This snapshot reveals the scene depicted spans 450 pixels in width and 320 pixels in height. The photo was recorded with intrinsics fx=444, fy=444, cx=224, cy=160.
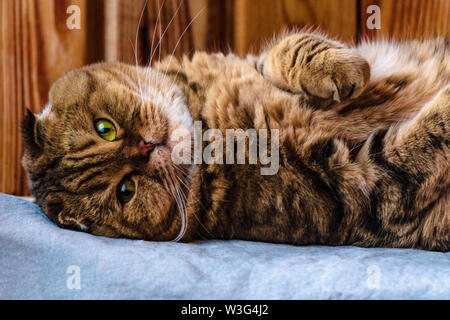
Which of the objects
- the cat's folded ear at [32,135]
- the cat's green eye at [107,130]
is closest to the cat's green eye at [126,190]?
the cat's green eye at [107,130]

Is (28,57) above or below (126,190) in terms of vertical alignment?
above

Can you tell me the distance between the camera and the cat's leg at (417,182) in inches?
41.4

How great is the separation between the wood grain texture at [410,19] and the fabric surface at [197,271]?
1095 millimetres

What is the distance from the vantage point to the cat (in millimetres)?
1077

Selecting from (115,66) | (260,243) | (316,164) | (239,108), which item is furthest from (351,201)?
(115,66)

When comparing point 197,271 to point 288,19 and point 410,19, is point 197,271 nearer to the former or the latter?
point 288,19

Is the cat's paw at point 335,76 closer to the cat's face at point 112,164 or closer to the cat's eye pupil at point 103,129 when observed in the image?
the cat's face at point 112,164

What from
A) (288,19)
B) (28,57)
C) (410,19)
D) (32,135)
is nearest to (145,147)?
(32,135)

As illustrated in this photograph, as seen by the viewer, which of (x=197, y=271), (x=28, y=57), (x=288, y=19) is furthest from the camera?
(x=288, y=19)

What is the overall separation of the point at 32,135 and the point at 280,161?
26.7 inches

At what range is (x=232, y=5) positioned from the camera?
67.5 inches

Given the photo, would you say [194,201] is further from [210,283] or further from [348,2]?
[348,2]

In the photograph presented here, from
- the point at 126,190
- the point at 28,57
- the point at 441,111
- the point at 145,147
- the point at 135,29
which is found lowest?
the point at 126,190

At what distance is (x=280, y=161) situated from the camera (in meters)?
1.11
